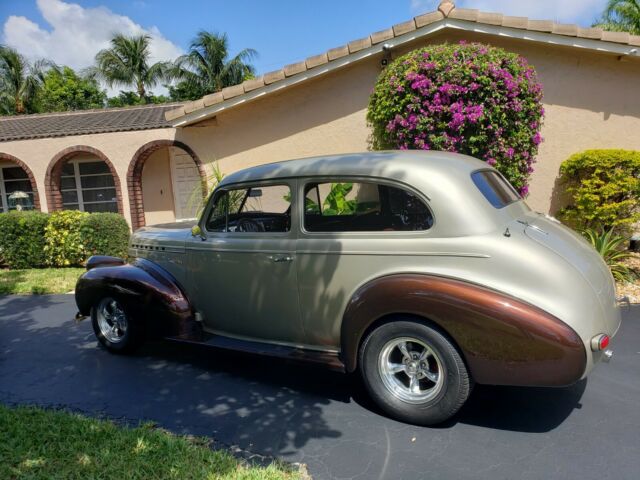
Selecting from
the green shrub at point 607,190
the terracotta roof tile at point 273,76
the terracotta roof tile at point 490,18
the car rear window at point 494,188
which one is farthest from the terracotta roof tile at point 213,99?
the green shrub at point 607,190

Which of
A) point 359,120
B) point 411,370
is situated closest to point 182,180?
point 359,120

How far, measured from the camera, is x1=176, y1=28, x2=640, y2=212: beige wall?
7.71m

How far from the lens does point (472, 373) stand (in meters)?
2.83

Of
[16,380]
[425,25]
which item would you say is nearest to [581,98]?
[425,25]

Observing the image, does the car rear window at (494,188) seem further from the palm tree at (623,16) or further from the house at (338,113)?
the palm tree at (623,16)

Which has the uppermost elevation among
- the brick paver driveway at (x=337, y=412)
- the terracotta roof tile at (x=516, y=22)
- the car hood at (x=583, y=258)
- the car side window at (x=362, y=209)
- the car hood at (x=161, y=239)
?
the terracotta roof tile at (x=516, y=22)

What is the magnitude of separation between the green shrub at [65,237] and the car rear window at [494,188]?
8442 millimetres

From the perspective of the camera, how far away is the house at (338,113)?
7.66m

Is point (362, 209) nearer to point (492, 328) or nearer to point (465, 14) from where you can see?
point (492, 328)

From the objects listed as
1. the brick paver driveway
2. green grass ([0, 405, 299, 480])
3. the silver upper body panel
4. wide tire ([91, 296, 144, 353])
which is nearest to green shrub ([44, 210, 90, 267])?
the brick paver driveway

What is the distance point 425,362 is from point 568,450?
3.25 feet

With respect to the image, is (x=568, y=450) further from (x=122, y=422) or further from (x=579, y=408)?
(x=122, y=422)

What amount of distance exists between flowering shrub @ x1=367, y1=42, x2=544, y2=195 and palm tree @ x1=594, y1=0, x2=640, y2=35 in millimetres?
14491

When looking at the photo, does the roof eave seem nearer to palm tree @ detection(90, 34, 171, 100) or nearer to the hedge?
the hedge
